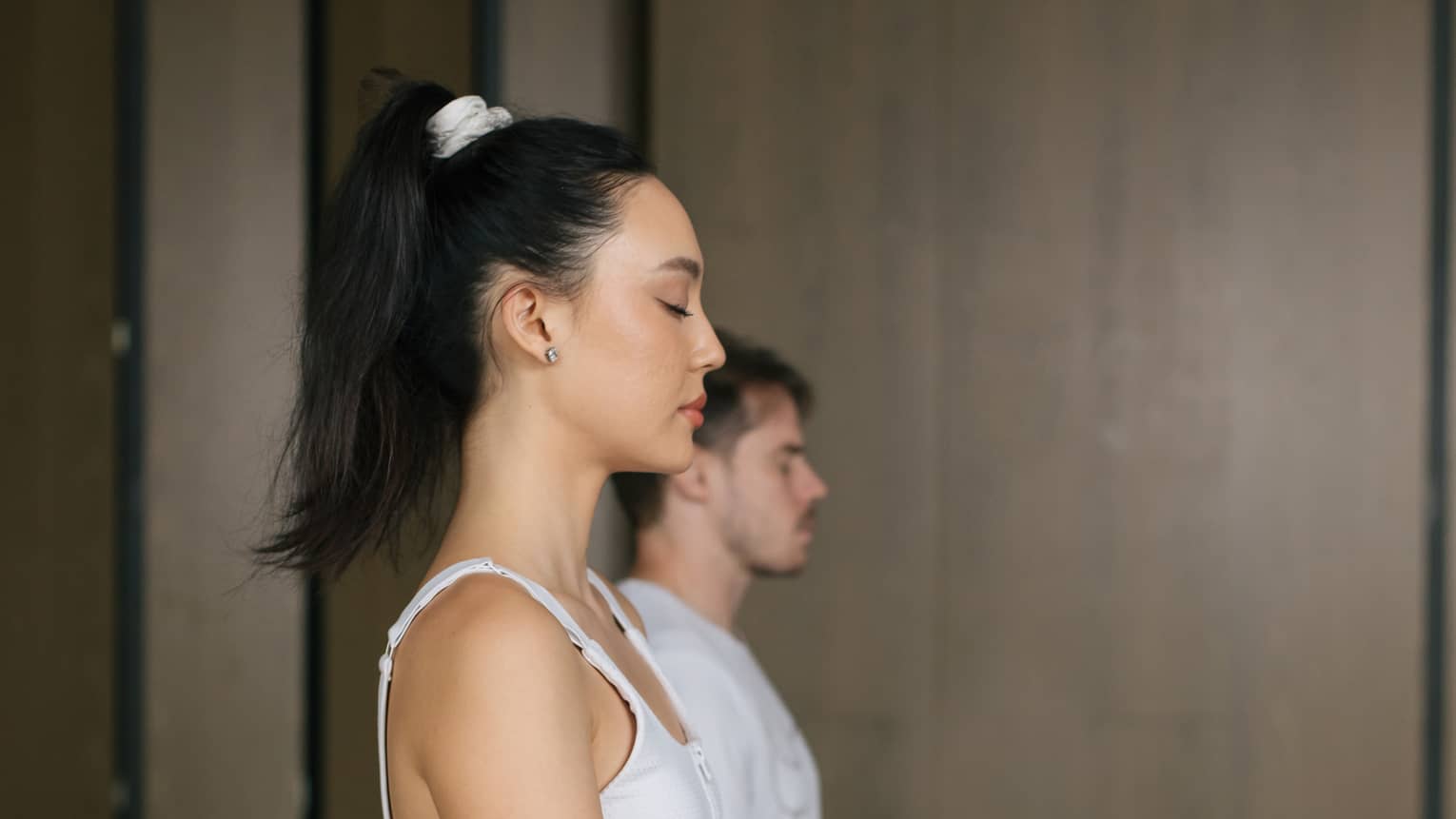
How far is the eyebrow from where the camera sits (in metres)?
1.19

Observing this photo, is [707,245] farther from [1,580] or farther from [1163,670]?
[1,580]

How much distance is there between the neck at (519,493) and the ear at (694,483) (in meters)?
0.93

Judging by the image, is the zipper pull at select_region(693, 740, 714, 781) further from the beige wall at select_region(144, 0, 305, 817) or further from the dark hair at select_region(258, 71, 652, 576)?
the beige wall at select_region(144, 0, 305, 817)

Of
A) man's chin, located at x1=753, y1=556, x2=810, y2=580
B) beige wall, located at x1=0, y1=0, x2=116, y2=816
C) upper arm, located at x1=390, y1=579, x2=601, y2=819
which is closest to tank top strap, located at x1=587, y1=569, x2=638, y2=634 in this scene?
upper arm, located at x1=390, y1=579, x2=601, y2=819

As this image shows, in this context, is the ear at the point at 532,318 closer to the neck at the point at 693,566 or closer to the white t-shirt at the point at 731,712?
the white t-shirt at the point at 731,712

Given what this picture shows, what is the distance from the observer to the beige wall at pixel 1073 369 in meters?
3.16

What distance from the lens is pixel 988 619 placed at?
10.6ft

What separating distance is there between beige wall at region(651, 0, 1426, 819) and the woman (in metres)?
2.02

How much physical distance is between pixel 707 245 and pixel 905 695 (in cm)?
110

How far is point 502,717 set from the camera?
0.97m

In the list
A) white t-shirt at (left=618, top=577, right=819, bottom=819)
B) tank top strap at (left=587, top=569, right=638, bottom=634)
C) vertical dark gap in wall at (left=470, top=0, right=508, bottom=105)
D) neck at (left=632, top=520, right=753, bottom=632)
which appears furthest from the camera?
vertical dark gap in wall at (left=470, top=0, right=508, bottom=105)

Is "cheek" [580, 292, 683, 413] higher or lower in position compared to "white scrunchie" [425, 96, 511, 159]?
lower

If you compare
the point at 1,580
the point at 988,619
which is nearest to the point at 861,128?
the point at 988,619

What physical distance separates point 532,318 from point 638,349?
9 cm
